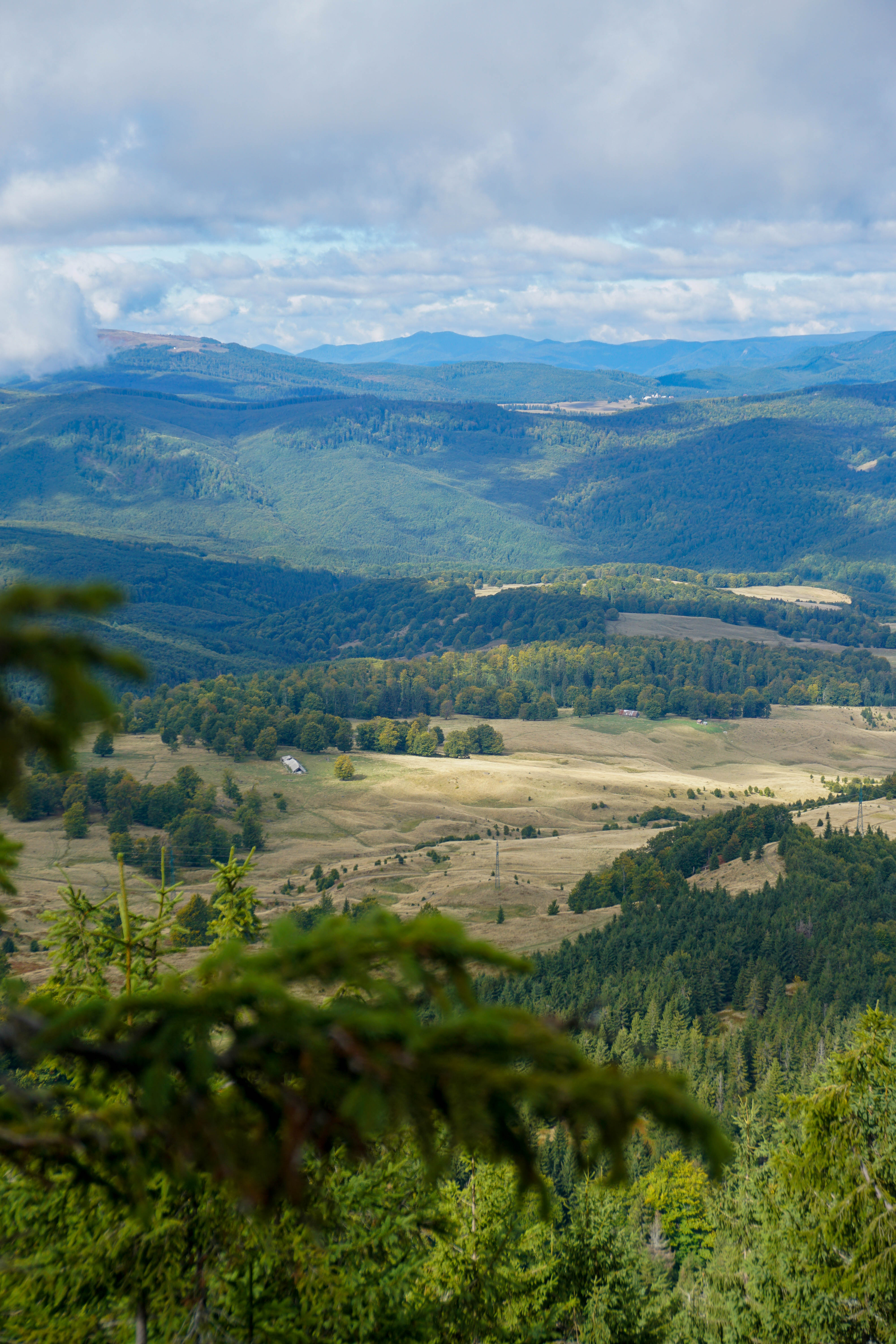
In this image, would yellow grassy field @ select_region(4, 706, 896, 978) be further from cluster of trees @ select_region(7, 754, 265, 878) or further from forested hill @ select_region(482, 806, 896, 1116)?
forested hill @ select_region(482, 806, 896, 1116)

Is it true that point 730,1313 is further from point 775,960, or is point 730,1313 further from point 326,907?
point 326,907

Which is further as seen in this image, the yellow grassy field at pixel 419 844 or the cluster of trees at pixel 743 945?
the yellow grassy field at pixel 419 844

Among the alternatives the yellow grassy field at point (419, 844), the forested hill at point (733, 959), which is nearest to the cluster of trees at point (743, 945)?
the forested hill at point (733, 959)

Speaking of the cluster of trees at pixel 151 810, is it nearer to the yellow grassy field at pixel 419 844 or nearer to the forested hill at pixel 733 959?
the yellow grassy field at pixel 419 844

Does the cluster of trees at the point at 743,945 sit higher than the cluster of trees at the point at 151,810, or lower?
higher

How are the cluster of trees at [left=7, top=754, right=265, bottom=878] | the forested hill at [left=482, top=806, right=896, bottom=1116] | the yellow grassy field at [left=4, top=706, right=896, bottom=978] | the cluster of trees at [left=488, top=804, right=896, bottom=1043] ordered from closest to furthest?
1. the forested hill at [left=482, top=806, right=896, bottom=1116]
2. the cluster of trees at [left=488, top=804, right=896, bottom=1043]
3. the yellow grassy field at [left=4, top=706, right=896, bottom=978]
4. the cluster of trees at [left=7, top=754, right=265, bottom=878]

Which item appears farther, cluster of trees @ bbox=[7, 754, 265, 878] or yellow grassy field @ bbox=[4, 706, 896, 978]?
cluster of trees @ bbox=[7, 754, 265, 878]

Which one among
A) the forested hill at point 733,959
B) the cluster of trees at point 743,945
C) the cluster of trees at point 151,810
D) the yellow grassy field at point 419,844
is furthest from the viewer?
the cluster of trees at point 151,810

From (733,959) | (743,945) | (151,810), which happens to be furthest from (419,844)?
(733,959)

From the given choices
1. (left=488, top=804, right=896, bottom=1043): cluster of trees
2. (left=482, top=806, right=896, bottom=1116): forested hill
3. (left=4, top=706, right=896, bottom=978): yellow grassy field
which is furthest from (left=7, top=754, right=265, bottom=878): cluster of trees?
(left=482, top=806, right=896, bottom=1116): forested hill

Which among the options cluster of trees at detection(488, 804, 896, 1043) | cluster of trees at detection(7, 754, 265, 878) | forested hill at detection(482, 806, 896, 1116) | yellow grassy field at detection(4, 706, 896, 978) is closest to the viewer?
forested hill at detection(482, 806, 896, 1116)

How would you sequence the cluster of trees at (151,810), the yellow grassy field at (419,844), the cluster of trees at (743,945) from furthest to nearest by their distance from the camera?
the cluster of trees at (151,810)
the yellow grassy field at (419,844)
the cluster of trees at (743,945)

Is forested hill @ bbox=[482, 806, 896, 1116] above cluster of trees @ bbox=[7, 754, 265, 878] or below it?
above

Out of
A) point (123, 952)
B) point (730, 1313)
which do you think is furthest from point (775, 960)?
point (123, 952)
